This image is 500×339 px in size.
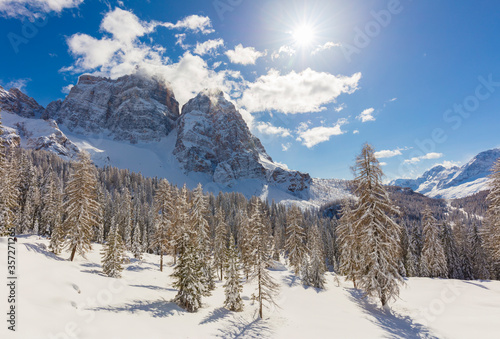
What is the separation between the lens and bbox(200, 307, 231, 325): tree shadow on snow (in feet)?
66.1

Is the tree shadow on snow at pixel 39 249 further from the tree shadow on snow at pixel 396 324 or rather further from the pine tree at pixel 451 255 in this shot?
the pine tree at pixel 451 255

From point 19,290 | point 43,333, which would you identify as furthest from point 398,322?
point 19,290

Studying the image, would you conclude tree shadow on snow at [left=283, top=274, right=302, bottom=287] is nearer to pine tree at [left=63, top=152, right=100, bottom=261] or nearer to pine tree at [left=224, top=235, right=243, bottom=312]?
pine tree at [left=224, top=235, right=243, bottom=312]

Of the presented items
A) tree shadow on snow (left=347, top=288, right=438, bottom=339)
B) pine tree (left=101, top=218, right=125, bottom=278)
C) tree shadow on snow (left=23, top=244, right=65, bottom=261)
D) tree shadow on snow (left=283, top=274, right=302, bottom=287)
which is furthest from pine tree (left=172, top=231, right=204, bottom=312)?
tree shadow on snow (left=283, top=274, right=302, bottom=287)

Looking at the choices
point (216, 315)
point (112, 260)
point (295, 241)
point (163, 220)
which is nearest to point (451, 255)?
point (295, 241)

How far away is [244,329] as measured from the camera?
786 inches

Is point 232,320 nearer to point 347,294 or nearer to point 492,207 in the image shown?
point 347,294

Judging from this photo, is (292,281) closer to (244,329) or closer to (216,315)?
(216,315)

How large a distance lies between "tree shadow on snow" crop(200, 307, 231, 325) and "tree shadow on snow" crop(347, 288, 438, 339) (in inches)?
525

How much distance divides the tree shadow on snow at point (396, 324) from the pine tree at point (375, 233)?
127 cm

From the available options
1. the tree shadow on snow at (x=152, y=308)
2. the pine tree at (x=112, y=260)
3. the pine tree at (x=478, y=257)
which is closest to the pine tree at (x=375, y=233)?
the tree shadow on snow at (x=152, y=308)

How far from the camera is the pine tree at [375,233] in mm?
19766

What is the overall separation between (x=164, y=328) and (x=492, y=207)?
3351 centimetres

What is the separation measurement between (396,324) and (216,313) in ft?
51.8
